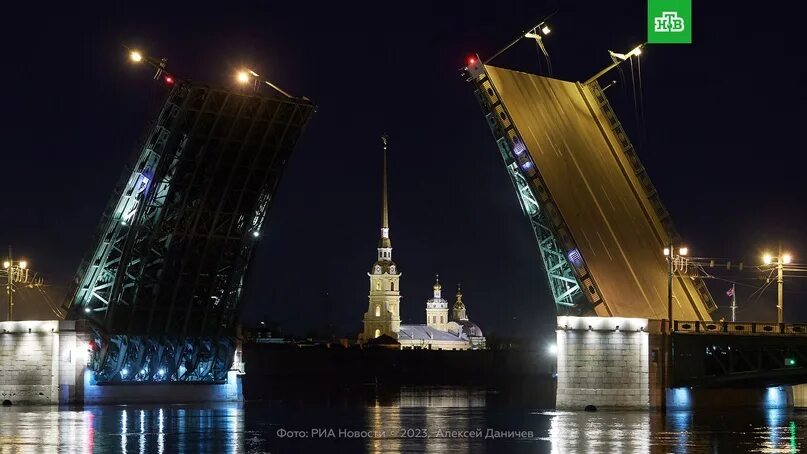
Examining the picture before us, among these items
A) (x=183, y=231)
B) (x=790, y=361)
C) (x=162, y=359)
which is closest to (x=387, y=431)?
(x=183, y=231)

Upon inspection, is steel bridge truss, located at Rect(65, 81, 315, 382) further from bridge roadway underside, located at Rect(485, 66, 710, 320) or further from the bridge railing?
the bridge railing

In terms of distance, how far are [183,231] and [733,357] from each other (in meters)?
22.4

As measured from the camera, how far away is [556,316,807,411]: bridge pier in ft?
190

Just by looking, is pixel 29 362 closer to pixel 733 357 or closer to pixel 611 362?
pixel 611 362

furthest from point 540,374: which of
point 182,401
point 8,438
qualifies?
point 8,438

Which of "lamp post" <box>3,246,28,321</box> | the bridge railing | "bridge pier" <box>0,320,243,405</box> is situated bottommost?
"bridge pier" <box>0,320,243,405</box>

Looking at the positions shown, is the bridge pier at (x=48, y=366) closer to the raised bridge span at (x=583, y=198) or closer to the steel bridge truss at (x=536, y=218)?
the steel bridge truss at (x=536, y=218)

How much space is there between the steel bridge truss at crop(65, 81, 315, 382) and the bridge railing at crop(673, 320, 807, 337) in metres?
17.0

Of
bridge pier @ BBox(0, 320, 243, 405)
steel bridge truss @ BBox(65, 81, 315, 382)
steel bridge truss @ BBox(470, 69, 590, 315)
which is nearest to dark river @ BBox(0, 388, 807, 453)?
bridge pier @ BBox(0, 320, 243, 405)

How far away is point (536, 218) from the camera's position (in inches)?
2453

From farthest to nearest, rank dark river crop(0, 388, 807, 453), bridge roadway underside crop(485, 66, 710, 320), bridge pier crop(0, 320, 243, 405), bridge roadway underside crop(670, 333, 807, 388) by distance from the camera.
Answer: bridge pier crop(0, 320, 243, 405) → bridge roadway underside crop(485, 66, 710, 320) → bridge roadway underside crop(670, 333, 807, 388) → dark river crop(0, 388, 807, 453)

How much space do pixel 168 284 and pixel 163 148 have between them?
286 inches

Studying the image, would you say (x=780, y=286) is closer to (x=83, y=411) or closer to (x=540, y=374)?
(x=83, y=411)

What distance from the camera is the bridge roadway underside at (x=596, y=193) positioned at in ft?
197
